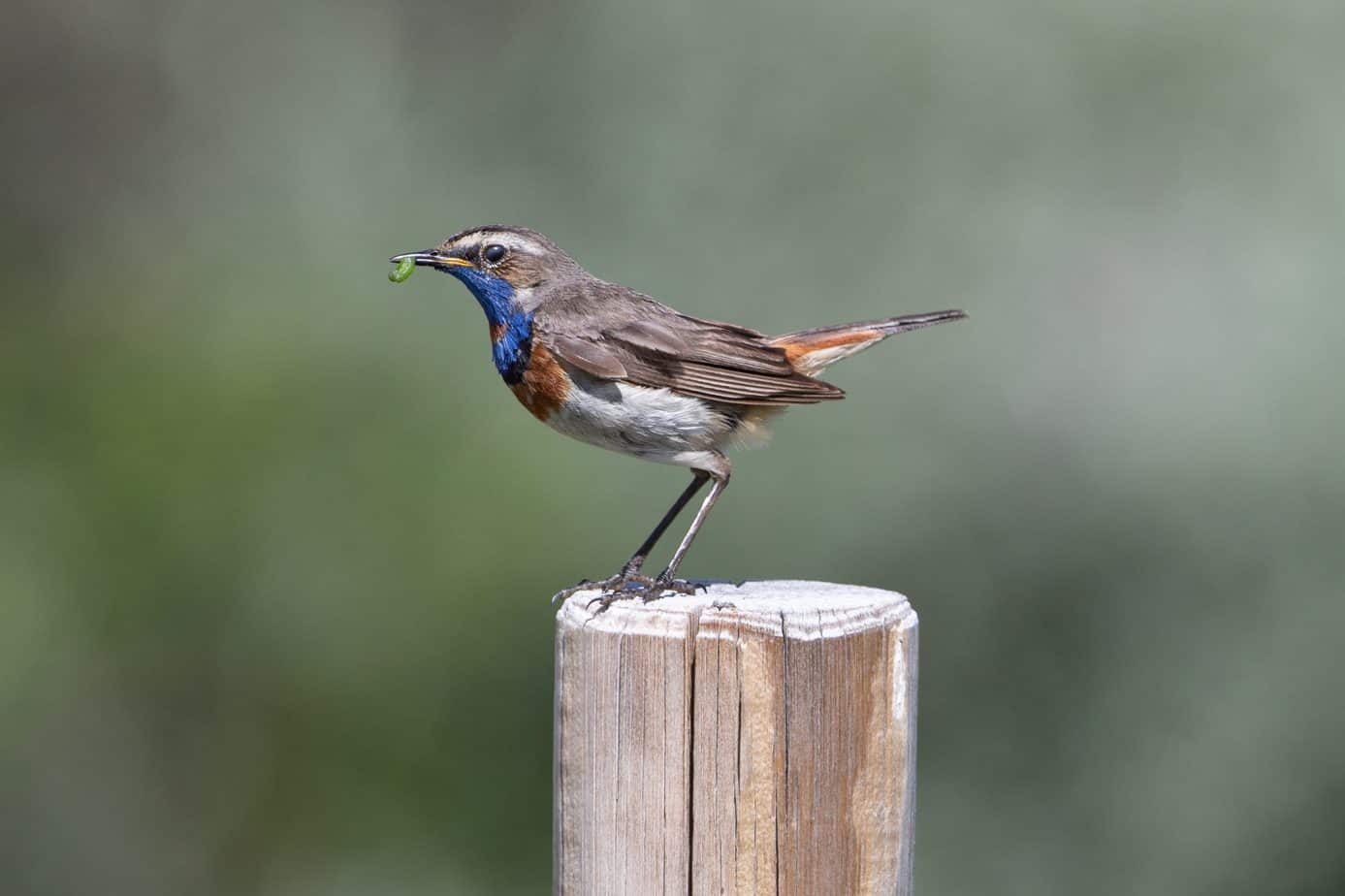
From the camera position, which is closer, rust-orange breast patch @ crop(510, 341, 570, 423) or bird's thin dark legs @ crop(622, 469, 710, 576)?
bird's thin dark legs @ crop(622, 469, 710, 576)

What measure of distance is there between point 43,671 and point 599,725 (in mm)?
6167

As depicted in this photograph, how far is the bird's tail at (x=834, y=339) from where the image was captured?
5.83 m

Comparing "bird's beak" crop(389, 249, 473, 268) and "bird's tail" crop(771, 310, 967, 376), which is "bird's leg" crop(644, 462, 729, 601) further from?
"bird's beak" crop(389, 249, 473, 268)

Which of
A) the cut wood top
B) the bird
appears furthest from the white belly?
the cut wood top

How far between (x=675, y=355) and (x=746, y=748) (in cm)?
201

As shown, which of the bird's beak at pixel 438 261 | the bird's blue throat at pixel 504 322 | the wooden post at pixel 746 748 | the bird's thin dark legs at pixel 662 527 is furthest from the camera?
the bird's beak at pixel 438 261

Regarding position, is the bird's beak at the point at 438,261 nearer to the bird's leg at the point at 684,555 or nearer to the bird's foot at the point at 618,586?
the bird's leg at the point at 684,555

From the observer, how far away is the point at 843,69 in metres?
9.79

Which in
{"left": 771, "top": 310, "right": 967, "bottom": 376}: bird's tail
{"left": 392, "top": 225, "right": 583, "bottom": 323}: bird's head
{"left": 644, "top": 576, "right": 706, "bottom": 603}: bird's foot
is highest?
{"left": 392, "top": 225, "right": 583, "bottom": 323}: bird's head

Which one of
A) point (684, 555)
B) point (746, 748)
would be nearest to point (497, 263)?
point (684, 555)

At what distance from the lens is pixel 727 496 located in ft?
27.8

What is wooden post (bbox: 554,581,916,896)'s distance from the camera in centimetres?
375

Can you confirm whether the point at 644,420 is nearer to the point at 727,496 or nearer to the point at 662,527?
the point at 662,527

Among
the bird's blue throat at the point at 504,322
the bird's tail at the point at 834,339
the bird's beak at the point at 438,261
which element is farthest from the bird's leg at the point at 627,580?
the bird's beak at the point at 438,261
